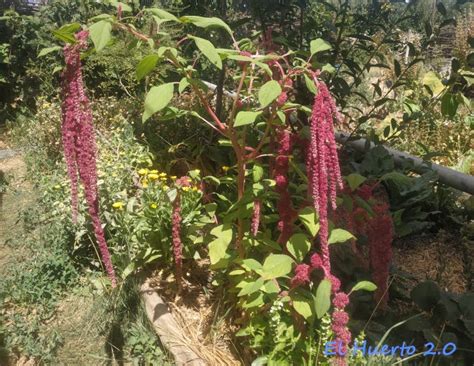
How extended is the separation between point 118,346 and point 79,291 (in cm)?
64

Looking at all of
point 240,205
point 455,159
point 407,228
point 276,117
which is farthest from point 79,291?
point 455,159

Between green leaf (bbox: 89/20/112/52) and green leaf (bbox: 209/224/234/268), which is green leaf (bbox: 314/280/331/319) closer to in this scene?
green leaf (bbox: 209/224/234/268)

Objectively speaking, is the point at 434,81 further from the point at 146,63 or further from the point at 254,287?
the point at 146,63

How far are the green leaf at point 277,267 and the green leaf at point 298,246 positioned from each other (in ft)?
0.22

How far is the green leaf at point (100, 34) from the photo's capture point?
1.40 metres

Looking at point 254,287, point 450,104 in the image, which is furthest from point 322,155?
point 450,104

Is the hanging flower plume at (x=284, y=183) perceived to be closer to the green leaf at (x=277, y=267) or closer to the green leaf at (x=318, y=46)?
the green leaf at (x=277, y=267)

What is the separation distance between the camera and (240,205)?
81.3 inches

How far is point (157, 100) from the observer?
5.10 feet

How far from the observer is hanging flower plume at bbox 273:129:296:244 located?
6.01 feet

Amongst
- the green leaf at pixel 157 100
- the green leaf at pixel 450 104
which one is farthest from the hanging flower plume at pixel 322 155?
the green leaf at pixel 450 104

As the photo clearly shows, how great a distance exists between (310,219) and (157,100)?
0.68 metres

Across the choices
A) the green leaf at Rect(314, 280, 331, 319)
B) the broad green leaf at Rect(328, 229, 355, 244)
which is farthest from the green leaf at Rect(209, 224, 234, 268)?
the green leaf at Rect(314, 280, 331, 319)

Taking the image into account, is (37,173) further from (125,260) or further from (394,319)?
(394,319)
